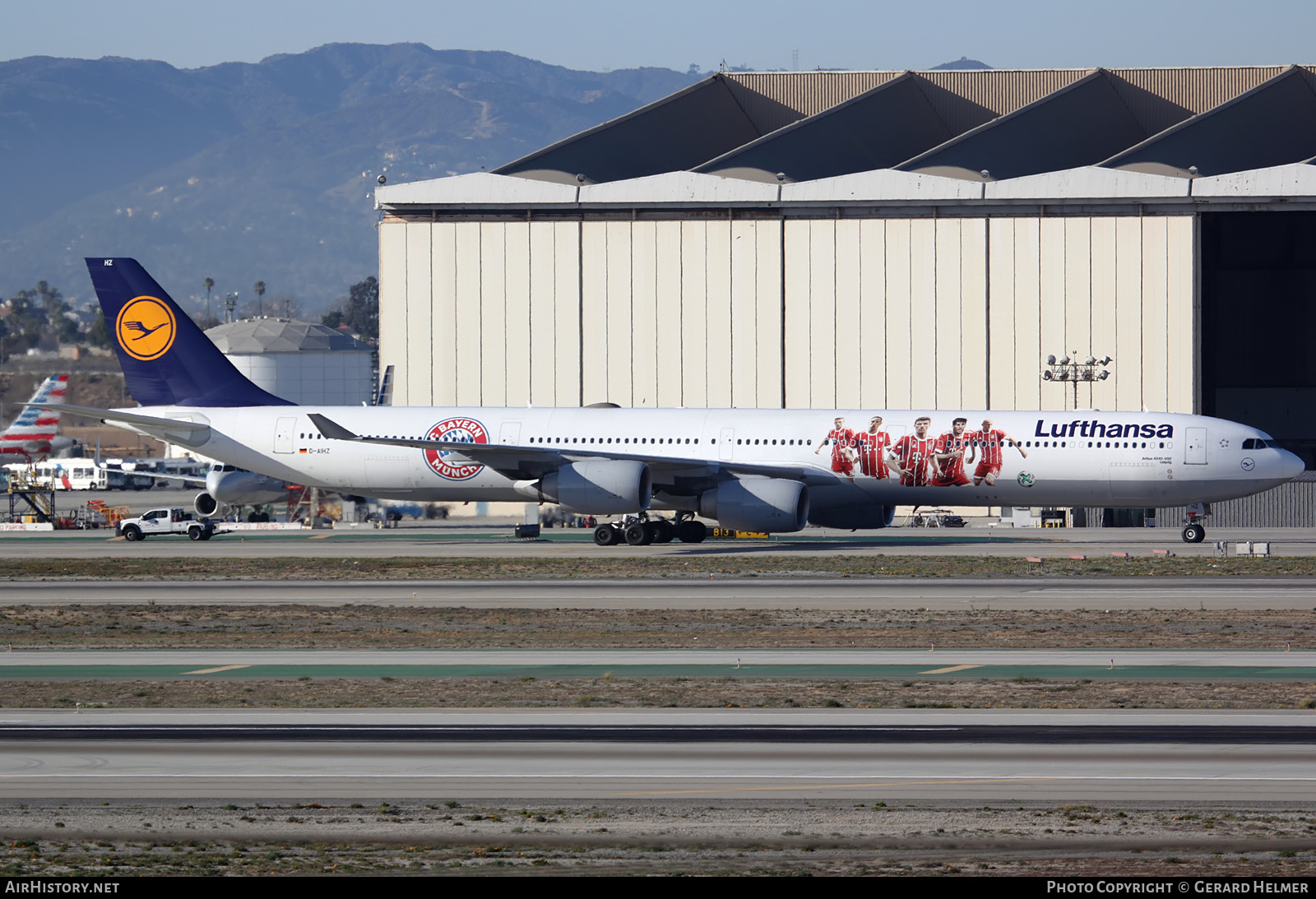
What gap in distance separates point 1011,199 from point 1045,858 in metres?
61.2

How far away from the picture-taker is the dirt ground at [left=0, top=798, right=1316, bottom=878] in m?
12.0

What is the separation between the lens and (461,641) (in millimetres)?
27062

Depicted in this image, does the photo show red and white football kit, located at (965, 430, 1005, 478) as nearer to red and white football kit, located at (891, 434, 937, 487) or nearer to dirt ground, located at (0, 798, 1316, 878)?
red and white football kit, located at (891, 434, 937, 487)

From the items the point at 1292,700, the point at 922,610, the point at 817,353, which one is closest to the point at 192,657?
the point at 922,610

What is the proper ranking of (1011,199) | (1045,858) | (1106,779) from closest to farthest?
(1045,858)
(1106,779)
(1011,199)

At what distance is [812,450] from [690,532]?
544 cm

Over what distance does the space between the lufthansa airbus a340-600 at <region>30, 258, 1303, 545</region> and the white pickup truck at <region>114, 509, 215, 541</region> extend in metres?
4.64

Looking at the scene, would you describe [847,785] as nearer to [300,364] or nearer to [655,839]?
[655,839]

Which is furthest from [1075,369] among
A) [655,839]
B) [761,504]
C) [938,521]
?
[655,839]

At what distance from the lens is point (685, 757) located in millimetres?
16484

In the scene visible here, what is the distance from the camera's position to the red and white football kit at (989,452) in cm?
4778

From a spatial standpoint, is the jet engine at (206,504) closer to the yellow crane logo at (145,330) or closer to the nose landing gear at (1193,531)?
the yellow crane logo at (145,330)

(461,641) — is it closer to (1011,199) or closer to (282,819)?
(282,819)

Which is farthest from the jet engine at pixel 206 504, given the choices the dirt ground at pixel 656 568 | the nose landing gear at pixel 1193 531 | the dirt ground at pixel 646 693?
the dirt ground at pixel 646 693
